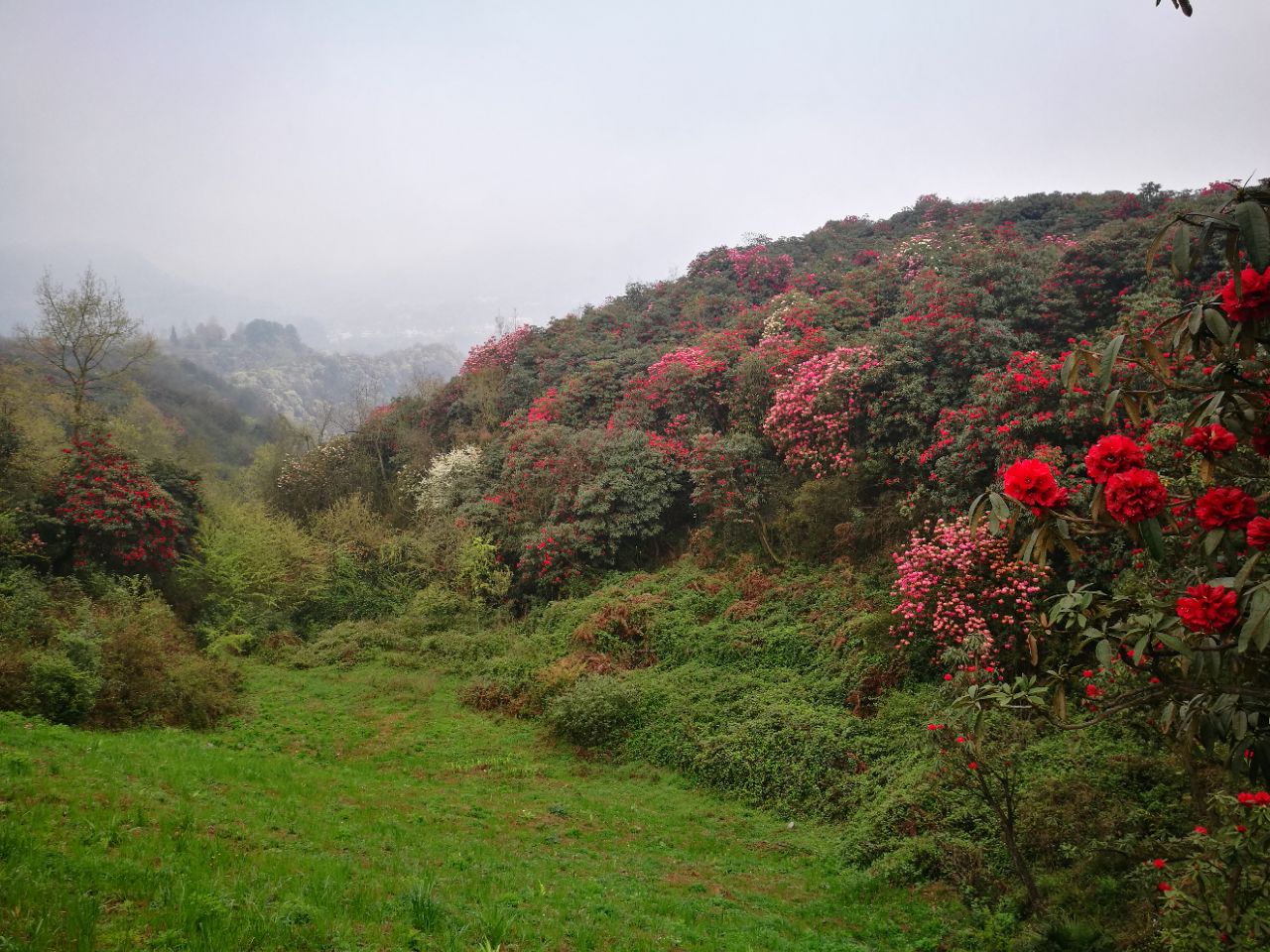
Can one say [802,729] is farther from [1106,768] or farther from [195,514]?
[195,514]

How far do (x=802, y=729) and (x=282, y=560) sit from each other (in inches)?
659

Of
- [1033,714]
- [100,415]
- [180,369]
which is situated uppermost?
[180,369]

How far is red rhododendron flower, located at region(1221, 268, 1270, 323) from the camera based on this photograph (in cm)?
263

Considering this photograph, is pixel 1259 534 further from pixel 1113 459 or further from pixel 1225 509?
pixel 1113 459

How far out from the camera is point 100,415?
21094 mm

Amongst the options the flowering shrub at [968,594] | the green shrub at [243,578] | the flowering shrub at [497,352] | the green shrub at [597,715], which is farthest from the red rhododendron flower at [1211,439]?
the flowering shrub at [497,352]

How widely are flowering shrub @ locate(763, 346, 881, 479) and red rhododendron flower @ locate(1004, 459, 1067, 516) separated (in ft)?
38.0

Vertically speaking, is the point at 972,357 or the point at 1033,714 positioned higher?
the point at 972,357


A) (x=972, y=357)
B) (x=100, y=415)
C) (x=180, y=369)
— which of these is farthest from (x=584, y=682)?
(x=180, y=369)

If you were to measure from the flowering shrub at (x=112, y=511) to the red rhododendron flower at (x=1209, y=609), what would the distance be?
20954mm

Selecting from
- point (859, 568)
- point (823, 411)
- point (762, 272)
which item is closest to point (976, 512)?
point (859, 568)

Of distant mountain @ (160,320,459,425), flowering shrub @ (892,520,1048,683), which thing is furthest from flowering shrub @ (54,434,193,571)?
distant mountain @ (160,320,459,425)

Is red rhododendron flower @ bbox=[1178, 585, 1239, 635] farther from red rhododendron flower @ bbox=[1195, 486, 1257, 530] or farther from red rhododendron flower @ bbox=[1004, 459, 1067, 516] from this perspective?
red rhododendron flower @ bbox=[1004, 459, 1067, 516]

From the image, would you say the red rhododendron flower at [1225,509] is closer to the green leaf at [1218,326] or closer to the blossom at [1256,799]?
the green leaf at [1218,326]
